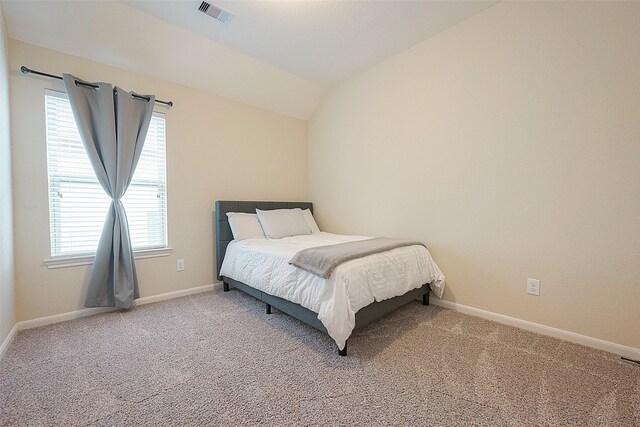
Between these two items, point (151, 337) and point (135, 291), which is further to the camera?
point (135, 291)

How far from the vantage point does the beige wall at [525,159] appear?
1798 mm

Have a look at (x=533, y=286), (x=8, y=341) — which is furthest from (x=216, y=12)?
(x=533, y=286)

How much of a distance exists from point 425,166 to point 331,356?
1986 millimetres

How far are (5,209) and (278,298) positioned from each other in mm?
2037

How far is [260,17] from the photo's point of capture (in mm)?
2379

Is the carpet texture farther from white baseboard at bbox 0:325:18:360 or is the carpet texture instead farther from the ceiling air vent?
the ceiling air vent

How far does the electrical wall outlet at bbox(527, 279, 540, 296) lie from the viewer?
2.13 m

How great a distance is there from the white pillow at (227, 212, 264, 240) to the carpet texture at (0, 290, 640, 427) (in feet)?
3.35

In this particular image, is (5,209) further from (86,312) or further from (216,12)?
(216,12)

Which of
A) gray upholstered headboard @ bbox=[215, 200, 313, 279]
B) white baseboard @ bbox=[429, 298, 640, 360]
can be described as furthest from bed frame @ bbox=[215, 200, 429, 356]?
white baseboard @ bbox=[429, 298, 640, 360]

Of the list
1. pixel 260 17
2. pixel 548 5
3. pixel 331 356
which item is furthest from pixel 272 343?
pixel 548 5

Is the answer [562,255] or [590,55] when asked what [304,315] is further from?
[590,55]

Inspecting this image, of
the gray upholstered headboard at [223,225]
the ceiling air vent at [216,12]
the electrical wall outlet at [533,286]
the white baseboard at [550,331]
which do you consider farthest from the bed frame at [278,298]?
the ceiling air vent at [216,12]

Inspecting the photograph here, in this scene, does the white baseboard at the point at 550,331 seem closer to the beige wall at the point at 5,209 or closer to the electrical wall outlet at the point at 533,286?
the electrical wall outlet at the point at 533,286
